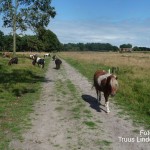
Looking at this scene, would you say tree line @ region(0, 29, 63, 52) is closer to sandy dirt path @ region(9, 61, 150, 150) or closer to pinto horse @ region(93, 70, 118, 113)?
pinto horse @ region(93, 70, 118, 113)

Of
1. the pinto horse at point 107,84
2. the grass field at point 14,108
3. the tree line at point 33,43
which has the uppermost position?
the tree line at point 33,43

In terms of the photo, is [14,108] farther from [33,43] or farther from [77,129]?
[33,43]

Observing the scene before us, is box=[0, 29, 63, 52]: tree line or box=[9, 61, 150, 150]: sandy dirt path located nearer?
box=[9, 61, 150, 150]: sandy dirt path

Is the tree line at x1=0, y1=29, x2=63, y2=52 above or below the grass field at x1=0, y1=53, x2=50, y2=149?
above

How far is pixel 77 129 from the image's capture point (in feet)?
33.5

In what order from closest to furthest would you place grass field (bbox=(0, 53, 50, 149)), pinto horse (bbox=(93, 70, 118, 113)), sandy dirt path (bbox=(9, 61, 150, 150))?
1. sandy dirt path (bbox=(9, 61, 150, 150))
2. grass field (bbox=(0, 53, 50, 149))
3. pinto horse (bbox=(93, 70, 118, 113))

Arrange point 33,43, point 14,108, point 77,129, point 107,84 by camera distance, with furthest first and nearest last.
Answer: point 33,43
point 14,108
point 107,84
point 77,129

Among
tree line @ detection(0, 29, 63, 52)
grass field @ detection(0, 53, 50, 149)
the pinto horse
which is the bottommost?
grass field @ detection(0, 53, 50, 149)

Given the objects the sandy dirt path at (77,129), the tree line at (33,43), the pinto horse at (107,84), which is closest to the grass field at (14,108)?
the sandy dirt path at (77,129)

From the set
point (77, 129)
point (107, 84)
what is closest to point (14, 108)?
point (107, 84)

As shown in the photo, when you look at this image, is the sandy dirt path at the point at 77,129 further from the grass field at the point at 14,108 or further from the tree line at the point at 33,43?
the tree line at the point at 33,43

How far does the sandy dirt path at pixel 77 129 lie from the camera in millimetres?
8617

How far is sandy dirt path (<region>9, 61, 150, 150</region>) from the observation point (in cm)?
862

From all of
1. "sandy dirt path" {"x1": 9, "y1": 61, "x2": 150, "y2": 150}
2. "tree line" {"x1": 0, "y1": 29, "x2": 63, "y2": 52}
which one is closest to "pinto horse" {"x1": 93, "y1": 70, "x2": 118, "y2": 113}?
"sandy dirt path" {"x1": 9, "y1": 61, "x2": 150, "y2": 150}
